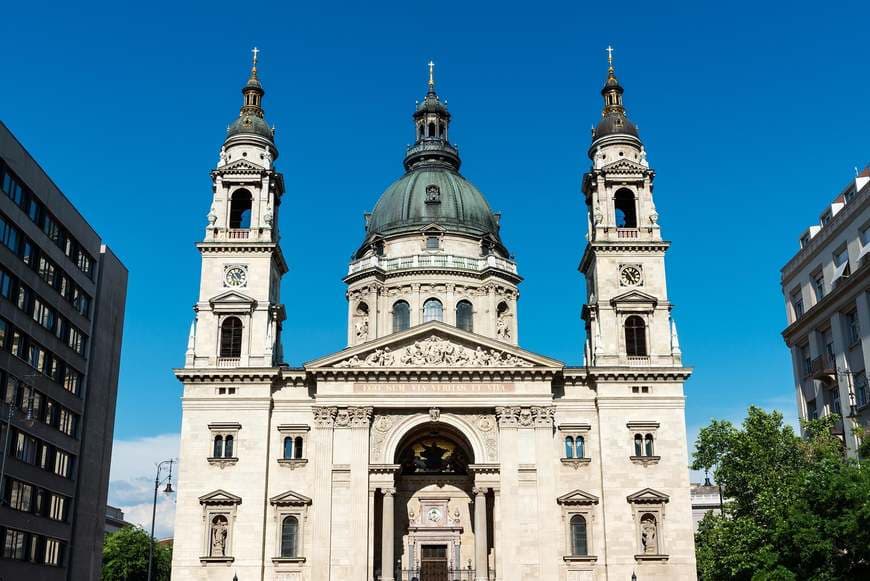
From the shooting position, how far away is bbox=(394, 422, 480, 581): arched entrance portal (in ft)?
185

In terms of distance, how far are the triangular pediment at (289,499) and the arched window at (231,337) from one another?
8.93 meters

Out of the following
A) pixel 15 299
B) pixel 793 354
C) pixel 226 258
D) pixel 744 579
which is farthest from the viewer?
pixel 793 354

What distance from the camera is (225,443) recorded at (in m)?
54.5

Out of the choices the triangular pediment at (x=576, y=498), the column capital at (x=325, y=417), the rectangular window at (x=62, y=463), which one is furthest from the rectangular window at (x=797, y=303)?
the rectangular window at (x=62, y=463)

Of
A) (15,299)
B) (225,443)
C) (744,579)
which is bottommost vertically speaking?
(744,579)

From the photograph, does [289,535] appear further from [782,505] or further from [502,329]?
[782,505]

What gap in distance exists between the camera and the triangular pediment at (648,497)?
53.0m

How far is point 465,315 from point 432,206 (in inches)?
374

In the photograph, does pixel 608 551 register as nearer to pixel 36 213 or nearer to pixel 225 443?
pixel 225 443

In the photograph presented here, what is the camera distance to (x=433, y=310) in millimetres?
67562

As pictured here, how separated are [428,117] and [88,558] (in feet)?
136

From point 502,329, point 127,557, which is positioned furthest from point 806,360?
point 127,557

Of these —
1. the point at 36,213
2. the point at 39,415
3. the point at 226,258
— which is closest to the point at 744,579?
the point at 226,258

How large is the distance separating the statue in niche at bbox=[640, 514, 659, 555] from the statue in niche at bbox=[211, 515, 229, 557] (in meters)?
22.9
